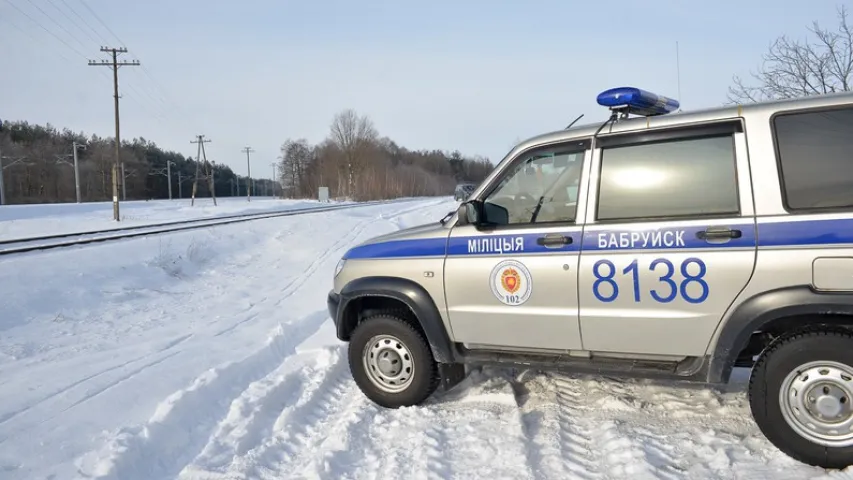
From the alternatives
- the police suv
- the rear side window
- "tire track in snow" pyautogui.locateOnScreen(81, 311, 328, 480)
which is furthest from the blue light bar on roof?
"tire track in snow" pyautogui.locateOnScreen(81, 311, 328, 480)

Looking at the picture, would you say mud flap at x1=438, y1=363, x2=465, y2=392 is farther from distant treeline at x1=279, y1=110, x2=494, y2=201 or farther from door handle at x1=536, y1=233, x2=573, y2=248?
distant treeline at x1=279, y1=110, x2=494, y2=201

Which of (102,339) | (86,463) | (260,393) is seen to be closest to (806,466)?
(260,393)

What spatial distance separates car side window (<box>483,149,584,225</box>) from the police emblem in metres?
0.34

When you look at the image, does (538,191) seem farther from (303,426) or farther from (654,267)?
(303,426)

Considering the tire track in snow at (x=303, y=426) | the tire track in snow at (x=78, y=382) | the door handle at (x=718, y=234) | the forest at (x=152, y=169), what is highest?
the forest at (x=152, y=169)

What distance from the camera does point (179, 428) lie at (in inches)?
157

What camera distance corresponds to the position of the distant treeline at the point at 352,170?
79062 mm

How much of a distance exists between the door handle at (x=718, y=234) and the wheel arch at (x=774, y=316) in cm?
37

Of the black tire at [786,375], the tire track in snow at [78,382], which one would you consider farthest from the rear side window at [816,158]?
the tire track in snow at [78,382]

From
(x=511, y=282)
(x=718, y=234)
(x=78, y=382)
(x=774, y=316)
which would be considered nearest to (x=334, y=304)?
(x=511, y=282)

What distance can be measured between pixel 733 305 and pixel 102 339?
6.61 metres

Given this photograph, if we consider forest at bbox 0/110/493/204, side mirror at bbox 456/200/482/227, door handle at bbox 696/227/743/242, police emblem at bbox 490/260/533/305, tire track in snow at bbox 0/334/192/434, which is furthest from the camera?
forest at bbox 0/110/493/204

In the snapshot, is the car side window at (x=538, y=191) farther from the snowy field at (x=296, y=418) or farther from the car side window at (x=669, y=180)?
the snowy field at (x=296, y=418)

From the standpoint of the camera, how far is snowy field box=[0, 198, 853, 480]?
11.1ft
